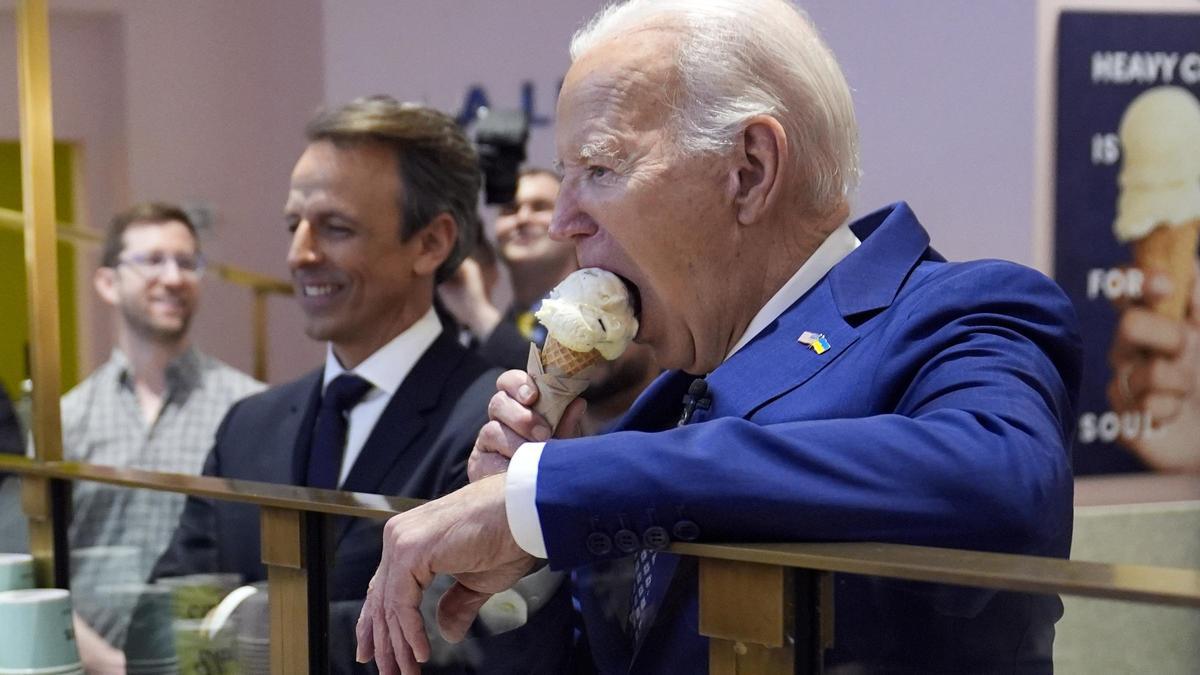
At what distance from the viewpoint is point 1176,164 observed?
3705 mm

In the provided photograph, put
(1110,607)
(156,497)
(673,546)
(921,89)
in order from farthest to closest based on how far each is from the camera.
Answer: (921,89) → (156,497) → (673,546) → (1110,607)

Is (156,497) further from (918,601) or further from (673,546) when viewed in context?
(918,601)

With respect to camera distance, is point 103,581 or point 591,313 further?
point 103,581

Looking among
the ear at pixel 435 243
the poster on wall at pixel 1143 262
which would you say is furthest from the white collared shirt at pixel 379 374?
the poster on wall at pixel 1143 262

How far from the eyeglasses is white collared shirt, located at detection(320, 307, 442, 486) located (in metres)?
1.85

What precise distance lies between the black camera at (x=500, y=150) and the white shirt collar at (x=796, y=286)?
1735mm

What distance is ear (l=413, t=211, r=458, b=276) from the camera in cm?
265

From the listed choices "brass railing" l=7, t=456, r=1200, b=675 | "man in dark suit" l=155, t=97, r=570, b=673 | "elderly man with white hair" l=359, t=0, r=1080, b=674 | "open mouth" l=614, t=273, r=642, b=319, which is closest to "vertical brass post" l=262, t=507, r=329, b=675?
"brass railing" l=7, t=456, r=1200, b=675

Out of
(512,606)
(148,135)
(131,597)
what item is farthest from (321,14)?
(512,606)

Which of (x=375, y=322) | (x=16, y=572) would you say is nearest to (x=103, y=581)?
(x=16, y=572)

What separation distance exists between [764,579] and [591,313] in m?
0.47

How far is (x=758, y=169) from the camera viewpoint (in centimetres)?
156

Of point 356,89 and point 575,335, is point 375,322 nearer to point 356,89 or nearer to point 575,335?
point 575,335

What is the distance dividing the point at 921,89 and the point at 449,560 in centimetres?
265
